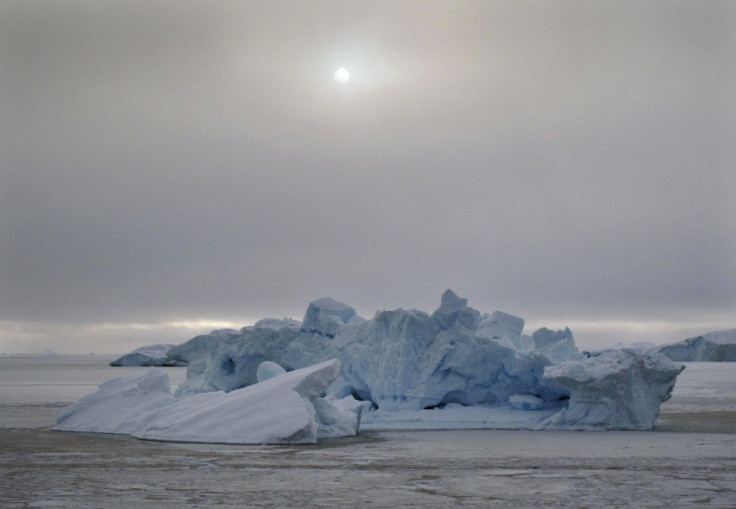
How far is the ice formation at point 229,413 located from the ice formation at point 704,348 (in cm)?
7631

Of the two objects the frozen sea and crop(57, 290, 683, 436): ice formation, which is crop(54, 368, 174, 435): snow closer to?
crop(57, 290, 683, 436): ice formation

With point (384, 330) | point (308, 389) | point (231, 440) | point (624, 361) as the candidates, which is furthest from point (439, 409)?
point (231, 440)

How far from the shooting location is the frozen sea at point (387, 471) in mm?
9570

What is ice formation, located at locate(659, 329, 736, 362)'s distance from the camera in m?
89.4

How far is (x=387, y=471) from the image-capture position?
11.9m

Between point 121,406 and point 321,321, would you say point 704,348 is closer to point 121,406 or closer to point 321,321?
point 321,321

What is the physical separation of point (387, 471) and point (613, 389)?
876 centimetres

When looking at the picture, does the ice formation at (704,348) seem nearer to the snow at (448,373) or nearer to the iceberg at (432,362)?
the snow at (448,373)

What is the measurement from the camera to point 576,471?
39.1ft

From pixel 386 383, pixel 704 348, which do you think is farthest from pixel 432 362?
pixel 704 348

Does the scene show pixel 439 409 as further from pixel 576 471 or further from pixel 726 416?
pixel 576 471

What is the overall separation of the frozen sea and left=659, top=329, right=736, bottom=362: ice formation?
248 ft

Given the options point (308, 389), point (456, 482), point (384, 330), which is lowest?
point (456, 482)

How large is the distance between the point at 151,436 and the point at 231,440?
1930mm
